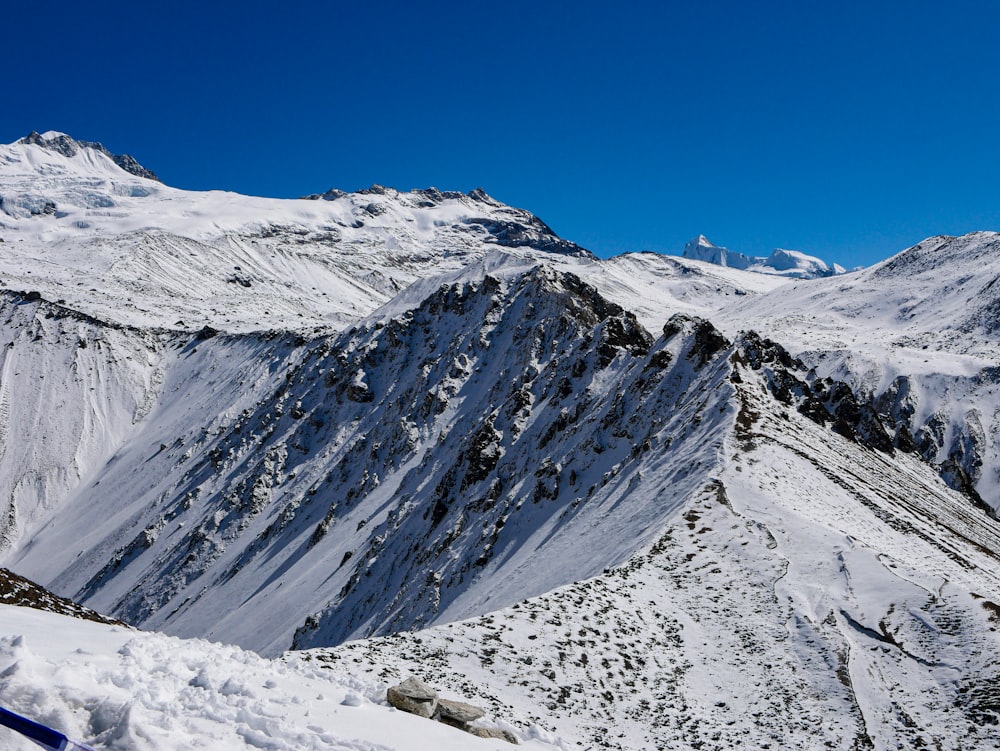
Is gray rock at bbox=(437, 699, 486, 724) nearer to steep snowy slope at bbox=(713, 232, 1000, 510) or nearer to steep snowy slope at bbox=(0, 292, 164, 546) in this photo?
steep snowy slope at bbox=(713, 232, 1000, 510)

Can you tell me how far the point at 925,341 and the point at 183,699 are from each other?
463 ft

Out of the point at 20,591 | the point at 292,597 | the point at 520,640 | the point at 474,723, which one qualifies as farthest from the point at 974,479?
the point at 20,591

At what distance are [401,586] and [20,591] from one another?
115 ft

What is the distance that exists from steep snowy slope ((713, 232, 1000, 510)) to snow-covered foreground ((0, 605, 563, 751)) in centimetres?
5919

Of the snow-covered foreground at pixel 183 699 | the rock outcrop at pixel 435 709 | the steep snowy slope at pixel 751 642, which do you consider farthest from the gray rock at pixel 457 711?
the steep snowy slope at pixel 751 642

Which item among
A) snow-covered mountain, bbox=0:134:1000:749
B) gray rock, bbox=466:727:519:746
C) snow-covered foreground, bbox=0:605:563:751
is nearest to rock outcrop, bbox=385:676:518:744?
gray rock, bbox=466:727:519:746

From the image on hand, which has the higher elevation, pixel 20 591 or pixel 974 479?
pixel 974 479

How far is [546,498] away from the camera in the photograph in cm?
5047

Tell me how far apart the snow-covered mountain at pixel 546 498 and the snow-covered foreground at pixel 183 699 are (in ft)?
11.8

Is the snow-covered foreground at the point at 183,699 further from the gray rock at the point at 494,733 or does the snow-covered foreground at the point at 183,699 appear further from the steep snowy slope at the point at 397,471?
the steep snowy slope at the point at 397,471

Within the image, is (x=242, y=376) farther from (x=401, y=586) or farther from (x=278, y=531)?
(x=401, y=586)

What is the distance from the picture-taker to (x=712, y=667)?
23.4 meters

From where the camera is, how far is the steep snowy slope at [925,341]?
278ft

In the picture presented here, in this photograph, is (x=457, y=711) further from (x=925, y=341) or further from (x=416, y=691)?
(x=925, y=341)
